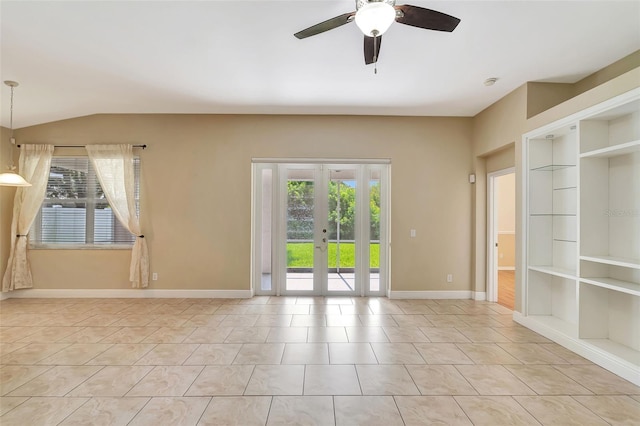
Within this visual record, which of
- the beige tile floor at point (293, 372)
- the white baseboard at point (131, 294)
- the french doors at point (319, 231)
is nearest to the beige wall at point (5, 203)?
the white baseboard at point (131, 294)

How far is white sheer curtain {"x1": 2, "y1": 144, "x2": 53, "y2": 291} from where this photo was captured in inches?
189

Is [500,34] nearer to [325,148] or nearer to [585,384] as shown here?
[325,148]

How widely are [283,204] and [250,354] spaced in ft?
8.95

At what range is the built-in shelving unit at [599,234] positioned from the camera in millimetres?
2754

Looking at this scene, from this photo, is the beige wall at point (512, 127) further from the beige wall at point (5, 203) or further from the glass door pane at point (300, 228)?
the beige wall at point (5, 203)

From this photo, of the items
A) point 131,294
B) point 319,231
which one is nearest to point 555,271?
point 319,231

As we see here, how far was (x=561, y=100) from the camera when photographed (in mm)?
3736

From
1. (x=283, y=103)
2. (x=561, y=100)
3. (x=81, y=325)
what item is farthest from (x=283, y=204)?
(x=561, y=100)

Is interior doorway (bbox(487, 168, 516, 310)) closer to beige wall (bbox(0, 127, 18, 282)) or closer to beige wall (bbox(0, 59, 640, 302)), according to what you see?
beige wall (bbox(0, 59, 640, 302))

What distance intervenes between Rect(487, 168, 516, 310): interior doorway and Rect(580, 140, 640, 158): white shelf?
4.71ft

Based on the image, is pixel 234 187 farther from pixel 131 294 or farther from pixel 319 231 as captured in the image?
pixel 131 294

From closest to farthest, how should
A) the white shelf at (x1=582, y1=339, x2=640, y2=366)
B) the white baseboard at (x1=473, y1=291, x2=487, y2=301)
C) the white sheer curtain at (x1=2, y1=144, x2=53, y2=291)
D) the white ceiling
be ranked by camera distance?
the white ceiling → the white shelf at (x1=582, y1=339, x2=640, y2=366) → the white sheer curtain at (x1=2, y1=144, x2=53, y2=291) → the white baseboard at (x1=473, y1=291, x2=487, y2=301)

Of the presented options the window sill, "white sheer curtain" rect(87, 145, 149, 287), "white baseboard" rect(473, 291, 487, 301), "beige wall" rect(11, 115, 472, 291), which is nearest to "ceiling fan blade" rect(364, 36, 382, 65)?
"beige wall" rect(11, 115, 472, 291)

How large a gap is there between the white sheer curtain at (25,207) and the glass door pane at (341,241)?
484 cm
